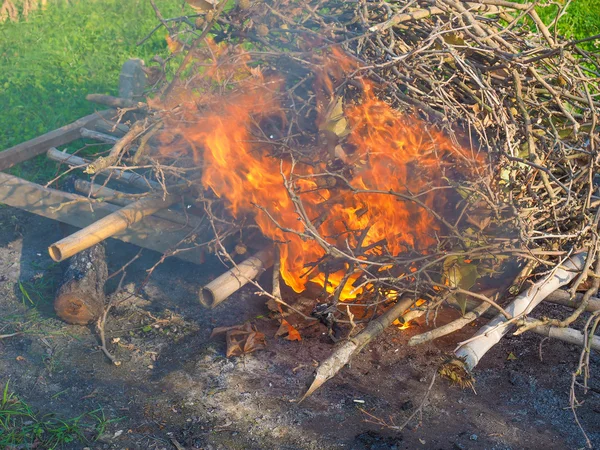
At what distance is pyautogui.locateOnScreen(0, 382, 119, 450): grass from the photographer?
120 inches

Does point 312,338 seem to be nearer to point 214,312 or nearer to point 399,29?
point 214,312

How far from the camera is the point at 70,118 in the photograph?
254 inches

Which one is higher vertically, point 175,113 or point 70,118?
point 175,113

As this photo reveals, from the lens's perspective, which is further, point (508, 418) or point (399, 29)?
point (399, 29)

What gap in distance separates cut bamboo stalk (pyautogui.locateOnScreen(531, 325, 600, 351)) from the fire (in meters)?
0.79

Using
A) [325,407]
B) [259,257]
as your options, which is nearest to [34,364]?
[259,257]

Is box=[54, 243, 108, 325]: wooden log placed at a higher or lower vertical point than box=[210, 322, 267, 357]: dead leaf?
higher

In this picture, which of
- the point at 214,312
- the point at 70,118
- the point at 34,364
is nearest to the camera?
the point at 34,364

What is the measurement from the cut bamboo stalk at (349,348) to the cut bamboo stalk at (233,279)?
817 millimetres

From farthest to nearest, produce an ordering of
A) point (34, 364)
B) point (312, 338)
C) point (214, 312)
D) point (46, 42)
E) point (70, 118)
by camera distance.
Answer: point (46, 42), point (70, 118), point (214, 312), point (312, 338), point (34, 364)

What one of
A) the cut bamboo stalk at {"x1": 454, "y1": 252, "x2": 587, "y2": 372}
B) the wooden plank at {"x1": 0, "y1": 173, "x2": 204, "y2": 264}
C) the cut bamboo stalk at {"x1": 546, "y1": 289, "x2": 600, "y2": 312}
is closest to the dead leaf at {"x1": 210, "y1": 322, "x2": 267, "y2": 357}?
the wooden plank at {"x1": 0, "y1": 173, "x2": 204, "y2": 264}

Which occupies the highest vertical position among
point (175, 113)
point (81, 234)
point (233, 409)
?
point (175, 113)

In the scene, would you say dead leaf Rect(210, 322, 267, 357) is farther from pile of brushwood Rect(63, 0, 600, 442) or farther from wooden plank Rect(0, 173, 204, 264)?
wooden plank Rect(0, 173, 204, 264)

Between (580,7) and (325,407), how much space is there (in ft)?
23.9
